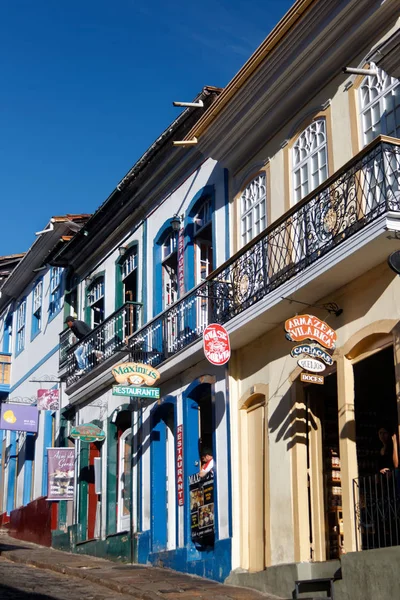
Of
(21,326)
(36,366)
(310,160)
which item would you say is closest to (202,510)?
(310,160)

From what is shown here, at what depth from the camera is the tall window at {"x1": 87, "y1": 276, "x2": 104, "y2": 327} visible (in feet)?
68.2

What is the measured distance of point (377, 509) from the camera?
10828mm

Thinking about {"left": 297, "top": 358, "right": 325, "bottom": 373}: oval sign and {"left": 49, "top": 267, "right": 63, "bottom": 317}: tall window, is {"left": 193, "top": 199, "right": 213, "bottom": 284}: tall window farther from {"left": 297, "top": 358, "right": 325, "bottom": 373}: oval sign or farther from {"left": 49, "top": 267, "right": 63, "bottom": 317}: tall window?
{"left": 49, "top": 267, "right": 63, "bottom": 317}: tall window

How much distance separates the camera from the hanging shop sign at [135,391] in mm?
14893

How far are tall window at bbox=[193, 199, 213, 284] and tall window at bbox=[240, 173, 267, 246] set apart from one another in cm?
126

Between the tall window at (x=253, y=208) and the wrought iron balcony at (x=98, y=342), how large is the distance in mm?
3806

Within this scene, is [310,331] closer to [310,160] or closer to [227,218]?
[310,160]

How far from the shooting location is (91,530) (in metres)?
19.0

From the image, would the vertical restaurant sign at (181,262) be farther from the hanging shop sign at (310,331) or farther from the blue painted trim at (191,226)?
the hanging shop sign at (310,331)

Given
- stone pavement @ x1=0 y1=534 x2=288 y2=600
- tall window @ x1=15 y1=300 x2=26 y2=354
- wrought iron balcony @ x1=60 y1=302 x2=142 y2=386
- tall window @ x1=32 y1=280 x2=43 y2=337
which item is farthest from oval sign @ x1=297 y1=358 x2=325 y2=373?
tall window @ x1=15 y1=300 x2=26 y2=354

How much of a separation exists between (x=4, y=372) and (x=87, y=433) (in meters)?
9.51

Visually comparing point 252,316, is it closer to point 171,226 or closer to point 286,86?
point 286,86

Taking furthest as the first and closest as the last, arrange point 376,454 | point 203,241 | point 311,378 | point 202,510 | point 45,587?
1. point 203,241
2. point 202,510
3. point 45,587
4. point 376,454
5. point 311,378

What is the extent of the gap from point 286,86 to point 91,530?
10.0 m
